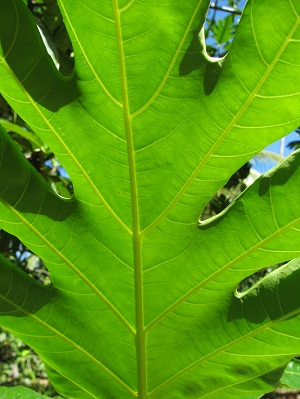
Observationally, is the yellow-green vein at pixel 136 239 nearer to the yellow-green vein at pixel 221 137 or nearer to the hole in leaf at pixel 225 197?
the yellow-green vein at pixel 221 137

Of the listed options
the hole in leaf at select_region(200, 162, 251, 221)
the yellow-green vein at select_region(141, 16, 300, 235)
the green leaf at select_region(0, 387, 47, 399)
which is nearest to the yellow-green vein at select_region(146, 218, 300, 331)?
the yellow-green vein at select_region(141, 16, 300, 235)

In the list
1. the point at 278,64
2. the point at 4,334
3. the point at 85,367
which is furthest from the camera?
the point at 4,334

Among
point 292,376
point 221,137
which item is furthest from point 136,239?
point 292,376

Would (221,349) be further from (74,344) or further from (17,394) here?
(17,394)

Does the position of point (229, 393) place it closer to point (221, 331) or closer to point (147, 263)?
point (221, 331)

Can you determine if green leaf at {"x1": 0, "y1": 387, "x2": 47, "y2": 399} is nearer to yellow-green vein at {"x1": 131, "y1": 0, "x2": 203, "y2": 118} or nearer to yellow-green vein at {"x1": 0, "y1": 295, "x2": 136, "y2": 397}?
yellow-green vein at {"x1": 0, "y1": 295, "x2": 136, "y2": 397}

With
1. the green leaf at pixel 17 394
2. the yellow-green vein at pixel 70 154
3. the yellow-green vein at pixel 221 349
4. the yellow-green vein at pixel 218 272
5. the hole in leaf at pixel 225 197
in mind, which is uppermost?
the hole in leaf at pixel 225 197

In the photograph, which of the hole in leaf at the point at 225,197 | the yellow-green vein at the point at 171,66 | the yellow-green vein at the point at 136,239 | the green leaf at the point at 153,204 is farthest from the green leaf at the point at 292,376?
the hole in leaf at the point at 225,197

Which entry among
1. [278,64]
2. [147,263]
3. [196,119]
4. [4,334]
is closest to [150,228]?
[147,263]

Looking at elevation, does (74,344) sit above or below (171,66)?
below
